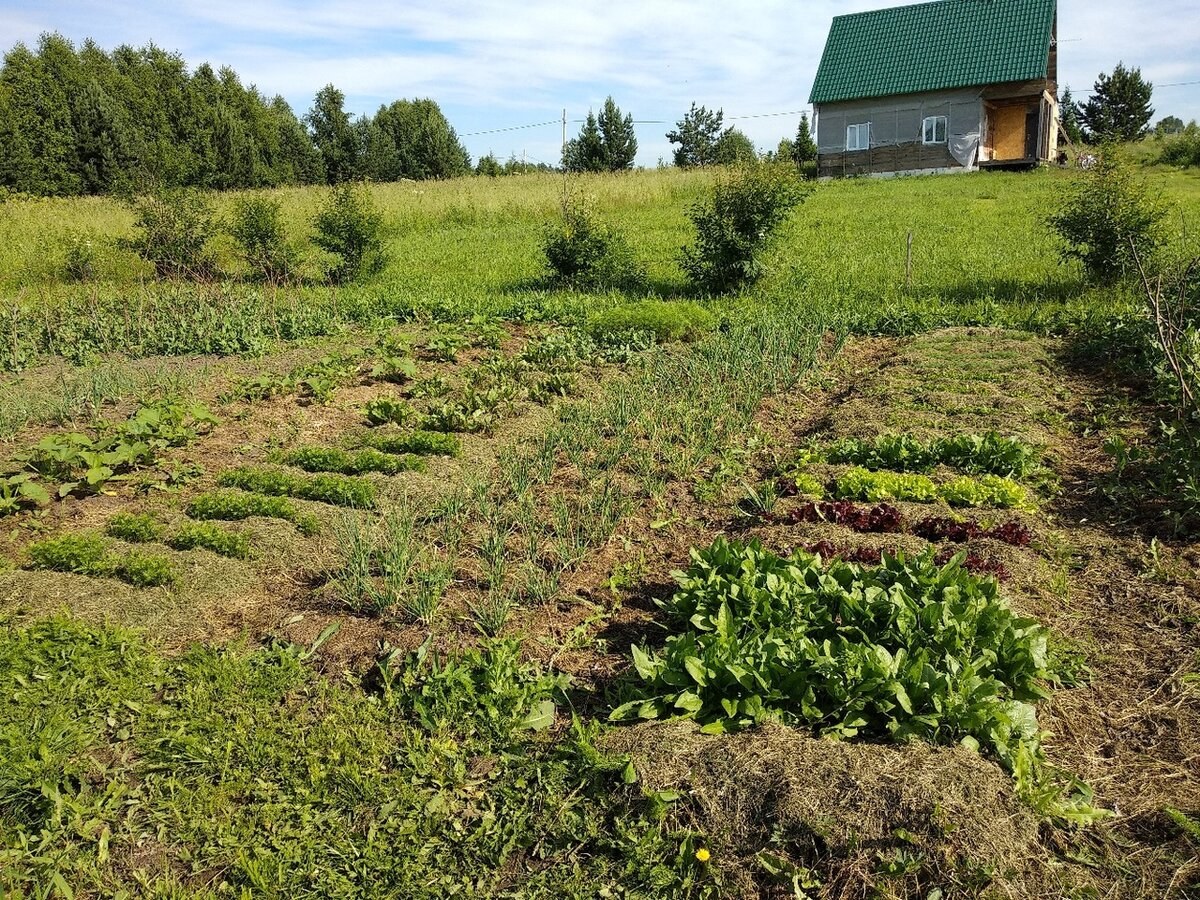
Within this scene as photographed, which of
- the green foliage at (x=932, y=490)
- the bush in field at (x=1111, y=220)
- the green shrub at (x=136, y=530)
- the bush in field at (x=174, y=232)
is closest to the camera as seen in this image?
the green shrub at (x=136, y=530)

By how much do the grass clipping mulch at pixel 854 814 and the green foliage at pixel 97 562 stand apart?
2.68 metres

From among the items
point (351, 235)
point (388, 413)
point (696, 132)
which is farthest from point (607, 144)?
point (388, 413)

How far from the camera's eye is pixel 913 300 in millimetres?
11508

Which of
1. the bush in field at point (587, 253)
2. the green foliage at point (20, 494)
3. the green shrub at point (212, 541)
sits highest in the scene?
the bush in field at point (587, 253)

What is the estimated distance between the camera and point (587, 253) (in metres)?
13.2

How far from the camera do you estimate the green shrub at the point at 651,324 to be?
969 cm

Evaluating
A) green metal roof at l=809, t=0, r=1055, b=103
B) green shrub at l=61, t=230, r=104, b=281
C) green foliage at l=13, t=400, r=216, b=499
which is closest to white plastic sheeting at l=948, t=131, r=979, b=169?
green metal roof at l=809, t=0, r=1055, b=103

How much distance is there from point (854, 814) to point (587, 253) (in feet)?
37.3

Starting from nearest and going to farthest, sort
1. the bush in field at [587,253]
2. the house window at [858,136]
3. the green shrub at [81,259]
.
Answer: the bush in field at [587,253]
the green shrub at [81,259]
the house window at [858,136]

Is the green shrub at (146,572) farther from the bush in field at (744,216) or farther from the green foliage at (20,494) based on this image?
the bush in field at (744,216)

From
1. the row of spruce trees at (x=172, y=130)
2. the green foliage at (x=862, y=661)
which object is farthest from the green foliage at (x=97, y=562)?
the row of spruce trees at (x=172, y=130)

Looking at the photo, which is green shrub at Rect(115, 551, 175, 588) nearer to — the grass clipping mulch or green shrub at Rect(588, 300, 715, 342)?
the grass clipping mulch

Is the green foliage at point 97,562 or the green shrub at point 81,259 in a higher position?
the green shrub at point 81,259

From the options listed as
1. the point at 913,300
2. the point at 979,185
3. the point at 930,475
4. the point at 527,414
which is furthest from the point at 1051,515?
the point at 979,185
